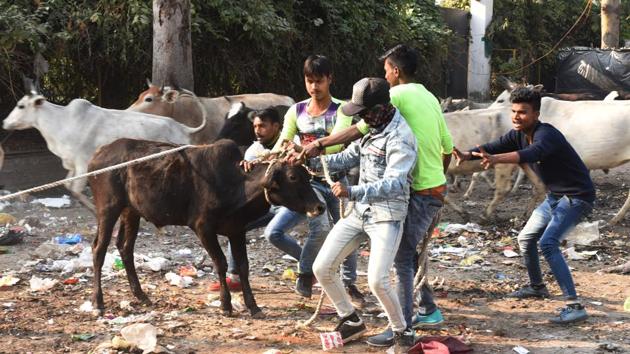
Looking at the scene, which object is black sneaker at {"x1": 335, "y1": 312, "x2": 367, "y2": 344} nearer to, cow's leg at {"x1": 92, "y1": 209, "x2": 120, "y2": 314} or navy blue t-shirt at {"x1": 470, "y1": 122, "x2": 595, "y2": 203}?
navy blue t-shirt at {"x1": 470, "y1": 122, "x2": 595, "y2": 203}

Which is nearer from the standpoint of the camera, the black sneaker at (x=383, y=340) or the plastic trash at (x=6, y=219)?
the black sneaker at (x=383, y=340)

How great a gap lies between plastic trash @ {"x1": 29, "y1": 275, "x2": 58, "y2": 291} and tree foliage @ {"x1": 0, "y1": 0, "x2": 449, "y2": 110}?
4.57 metres

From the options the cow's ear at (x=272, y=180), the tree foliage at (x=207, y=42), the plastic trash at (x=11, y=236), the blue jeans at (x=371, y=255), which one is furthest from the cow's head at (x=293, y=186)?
the tree foliage at (x=207, y=42)

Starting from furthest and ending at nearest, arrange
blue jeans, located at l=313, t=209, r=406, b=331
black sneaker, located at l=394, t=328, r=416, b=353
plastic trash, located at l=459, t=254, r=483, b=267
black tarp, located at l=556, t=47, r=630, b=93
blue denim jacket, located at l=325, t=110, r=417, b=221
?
black tarp, located at l=556, t=47, r=630, b=93 → plastic trash, located at l=459, t=254, r=483, b=267 → black sneaker, located at l=394, t=328, r=416, b=353 → blue jeans, located at l=313, t=209, r=406, b=331 → blue denim jacket, located at l=325, t=110, r=417, b=221

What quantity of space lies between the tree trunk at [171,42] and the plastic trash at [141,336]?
18.1 ft

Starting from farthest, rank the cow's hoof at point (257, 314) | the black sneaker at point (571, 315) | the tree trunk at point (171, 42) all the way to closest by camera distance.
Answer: the tree trunk at point (171, 42)
the cow's hoof at point (257, 314)
the black sneaker at point (571, 315)

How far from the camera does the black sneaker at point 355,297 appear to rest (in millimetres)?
5926

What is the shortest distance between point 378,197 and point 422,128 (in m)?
0.59

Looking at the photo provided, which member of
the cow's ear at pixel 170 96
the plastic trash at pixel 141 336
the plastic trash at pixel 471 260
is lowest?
the plastic trash at pixel 471 260

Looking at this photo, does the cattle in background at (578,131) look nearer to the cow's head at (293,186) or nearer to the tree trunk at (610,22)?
the cow's head at (293,186)

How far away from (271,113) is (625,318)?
113 inches

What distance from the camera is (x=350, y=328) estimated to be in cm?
509

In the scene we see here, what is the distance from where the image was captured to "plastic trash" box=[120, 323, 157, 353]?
4.90 meters

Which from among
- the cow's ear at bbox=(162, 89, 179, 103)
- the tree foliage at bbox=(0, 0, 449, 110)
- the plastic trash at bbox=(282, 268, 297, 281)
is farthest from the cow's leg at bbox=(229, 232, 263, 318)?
the tree foliage at bbox=(0, 0, 449, 110)
